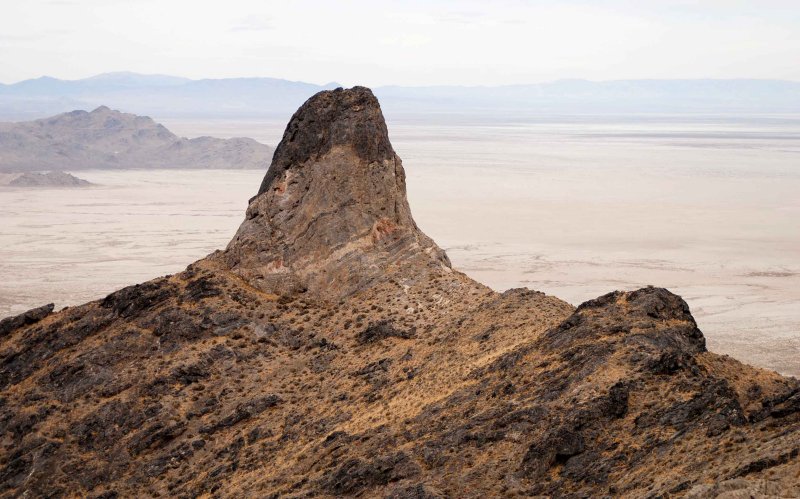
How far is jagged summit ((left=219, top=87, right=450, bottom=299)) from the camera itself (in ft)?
97.2

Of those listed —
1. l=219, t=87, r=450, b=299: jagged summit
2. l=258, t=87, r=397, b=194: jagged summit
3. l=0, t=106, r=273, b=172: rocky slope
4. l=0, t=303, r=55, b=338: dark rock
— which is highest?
l=258, t=87, r=397, b=194: jagged summit

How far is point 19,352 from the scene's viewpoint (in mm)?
28047

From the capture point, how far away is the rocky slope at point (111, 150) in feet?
571

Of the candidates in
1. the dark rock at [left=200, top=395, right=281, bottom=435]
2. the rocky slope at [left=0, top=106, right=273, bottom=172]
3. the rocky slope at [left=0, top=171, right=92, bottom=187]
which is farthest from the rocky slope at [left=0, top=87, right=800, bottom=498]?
the rocky slope at [left=0, top=106, right=273, bottom=172]

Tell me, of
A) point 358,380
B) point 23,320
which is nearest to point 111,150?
point 23,320

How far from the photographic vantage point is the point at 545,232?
313ft

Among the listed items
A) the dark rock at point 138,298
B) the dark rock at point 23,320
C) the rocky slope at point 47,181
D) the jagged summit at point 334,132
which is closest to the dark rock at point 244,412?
the dark rock at point 138,298

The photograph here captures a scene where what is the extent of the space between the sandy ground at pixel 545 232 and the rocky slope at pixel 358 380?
27164 mm

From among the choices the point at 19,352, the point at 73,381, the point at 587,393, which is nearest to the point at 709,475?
the point at 587,393

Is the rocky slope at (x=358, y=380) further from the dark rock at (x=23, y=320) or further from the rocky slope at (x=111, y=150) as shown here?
Result: the rocky slope at (x=111, y=150)

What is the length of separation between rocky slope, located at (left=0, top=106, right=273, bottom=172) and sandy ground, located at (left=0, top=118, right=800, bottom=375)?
473 inches

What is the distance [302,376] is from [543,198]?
99.2 meters

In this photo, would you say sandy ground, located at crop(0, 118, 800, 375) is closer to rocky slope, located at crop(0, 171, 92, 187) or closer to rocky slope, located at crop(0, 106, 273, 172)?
rocky slope, located at crop(0, 171, 92, 187)

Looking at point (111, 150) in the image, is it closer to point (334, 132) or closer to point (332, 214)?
point (334, 132)
